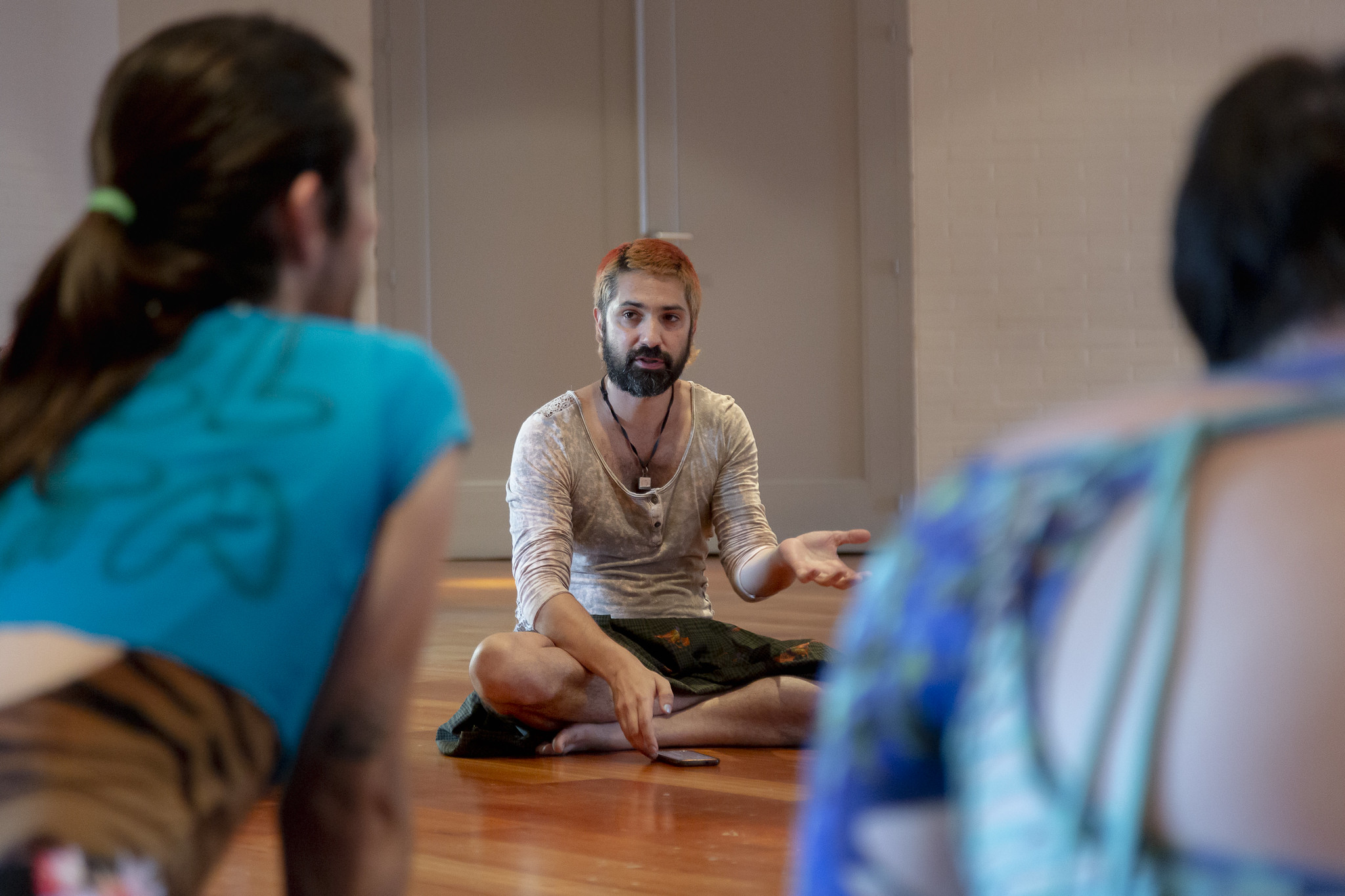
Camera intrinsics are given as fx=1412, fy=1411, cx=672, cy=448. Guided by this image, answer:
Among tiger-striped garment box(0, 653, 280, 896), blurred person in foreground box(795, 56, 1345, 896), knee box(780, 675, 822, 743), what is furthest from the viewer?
knee box(780, 675, 822, 743)

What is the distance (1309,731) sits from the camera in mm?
470

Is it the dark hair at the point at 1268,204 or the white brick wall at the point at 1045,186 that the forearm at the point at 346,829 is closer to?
the dark hair at the point at 1268,204

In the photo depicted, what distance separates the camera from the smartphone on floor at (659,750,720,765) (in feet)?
7.71

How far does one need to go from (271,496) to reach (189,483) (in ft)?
0.15

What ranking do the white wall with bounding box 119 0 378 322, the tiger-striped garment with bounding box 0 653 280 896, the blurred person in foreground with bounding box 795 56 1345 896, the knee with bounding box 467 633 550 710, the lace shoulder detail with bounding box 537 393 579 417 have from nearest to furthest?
1. the blurred person in foreground with bounding box 795 56 1345 896
2. the tiger-striped garment with bounding box 0 653 280 896
3. the knee with bounding box 467 633 550 710
4. the lace shoulder detail with bounding box 537 393 579 417
5. the white wall with bounding box 119 0 378 322

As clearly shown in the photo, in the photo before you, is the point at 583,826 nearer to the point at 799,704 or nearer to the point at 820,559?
the point at 820,559

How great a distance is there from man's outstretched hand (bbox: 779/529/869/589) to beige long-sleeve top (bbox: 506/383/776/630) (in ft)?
1.26

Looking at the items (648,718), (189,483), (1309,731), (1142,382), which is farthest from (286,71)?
(1142,382)

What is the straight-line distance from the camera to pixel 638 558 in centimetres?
265

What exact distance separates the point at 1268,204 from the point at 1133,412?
0.11m

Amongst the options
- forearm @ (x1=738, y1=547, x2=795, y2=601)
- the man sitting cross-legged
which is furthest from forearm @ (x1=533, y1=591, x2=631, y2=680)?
forearm @ (x1=738, y1=547, x2=795, y2=601)

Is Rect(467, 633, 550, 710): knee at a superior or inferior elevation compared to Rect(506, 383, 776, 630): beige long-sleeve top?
inferior

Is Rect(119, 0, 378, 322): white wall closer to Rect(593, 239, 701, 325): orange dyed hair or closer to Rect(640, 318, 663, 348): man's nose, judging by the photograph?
Rect(593, 239, 701, 325): orange dyed hair

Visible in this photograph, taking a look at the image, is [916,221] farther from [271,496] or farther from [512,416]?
[271,496]
